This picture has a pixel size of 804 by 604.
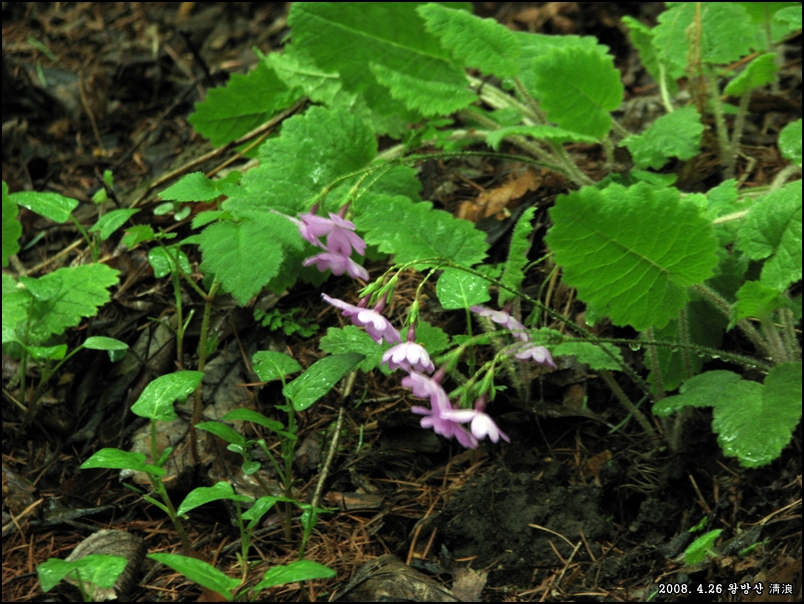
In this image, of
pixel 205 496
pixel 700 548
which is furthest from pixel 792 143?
pixel 205 496

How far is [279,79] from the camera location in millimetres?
3094

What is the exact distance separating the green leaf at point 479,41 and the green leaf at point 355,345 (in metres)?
1.09

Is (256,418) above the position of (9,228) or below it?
below

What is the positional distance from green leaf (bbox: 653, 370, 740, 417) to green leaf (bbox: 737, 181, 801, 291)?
27 cm

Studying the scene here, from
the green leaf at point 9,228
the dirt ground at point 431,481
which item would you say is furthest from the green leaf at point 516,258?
the green leaf at point 9,228

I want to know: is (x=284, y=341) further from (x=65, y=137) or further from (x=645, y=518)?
(x=65, y=137)

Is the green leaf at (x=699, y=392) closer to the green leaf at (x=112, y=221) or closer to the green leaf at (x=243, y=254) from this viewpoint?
the green leaf at (x=243, y=254)

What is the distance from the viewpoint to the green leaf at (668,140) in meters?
2.53

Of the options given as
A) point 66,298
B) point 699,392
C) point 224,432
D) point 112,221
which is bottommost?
point 699,392

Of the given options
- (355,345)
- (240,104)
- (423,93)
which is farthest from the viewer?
(240,104)

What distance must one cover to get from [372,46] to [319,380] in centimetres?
148

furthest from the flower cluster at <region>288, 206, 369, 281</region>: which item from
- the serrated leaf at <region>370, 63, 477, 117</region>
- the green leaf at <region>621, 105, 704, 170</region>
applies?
the green leaf at <region>621, 105, 704, 170</region>

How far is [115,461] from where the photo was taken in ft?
5.97

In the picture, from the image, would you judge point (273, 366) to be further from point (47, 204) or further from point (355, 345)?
point (47, 204)
